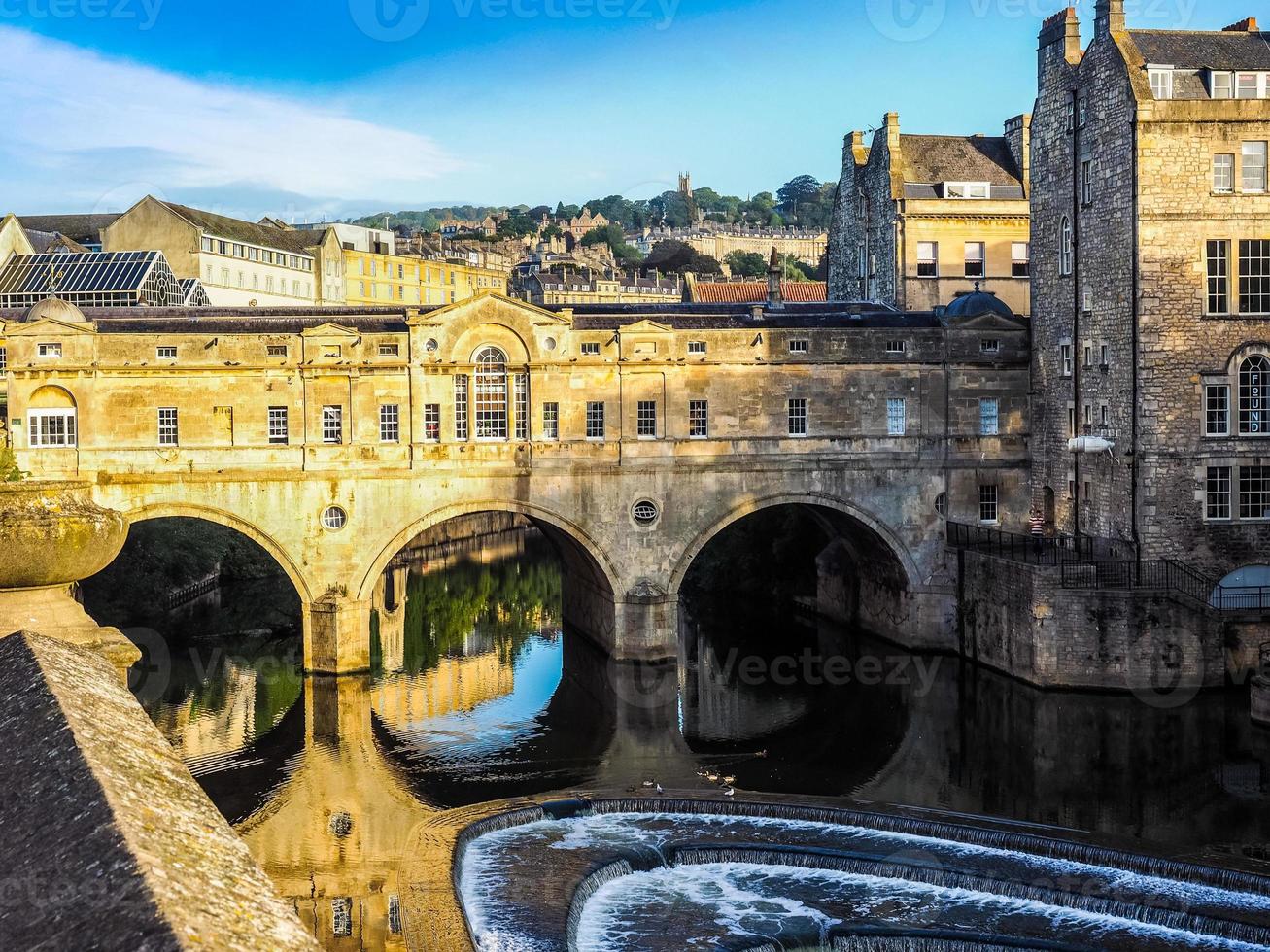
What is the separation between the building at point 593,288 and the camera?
11144 cm

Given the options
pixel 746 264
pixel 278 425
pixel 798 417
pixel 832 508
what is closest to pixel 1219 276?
pixel 798 417

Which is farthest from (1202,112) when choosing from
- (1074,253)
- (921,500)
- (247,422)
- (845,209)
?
(247,422)

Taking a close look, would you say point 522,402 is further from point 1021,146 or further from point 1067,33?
point 1021,146

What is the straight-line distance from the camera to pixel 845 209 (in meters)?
59.4

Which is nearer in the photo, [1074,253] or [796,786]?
[796,786]

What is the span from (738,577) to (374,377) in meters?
19.9

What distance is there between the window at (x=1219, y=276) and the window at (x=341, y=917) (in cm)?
2737

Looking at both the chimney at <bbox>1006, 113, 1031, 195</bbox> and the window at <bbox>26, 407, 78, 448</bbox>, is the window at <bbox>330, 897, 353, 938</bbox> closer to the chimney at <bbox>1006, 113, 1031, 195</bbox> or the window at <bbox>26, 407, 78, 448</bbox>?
the window at <bbox>26, 407, 78, 448</bbox>

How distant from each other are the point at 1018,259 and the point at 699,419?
1815 centimetres

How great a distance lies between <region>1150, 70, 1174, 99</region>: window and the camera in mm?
37312

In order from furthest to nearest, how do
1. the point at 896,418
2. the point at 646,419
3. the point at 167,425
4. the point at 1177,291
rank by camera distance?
the point at 896,418 < the point at 646,419 < the point at 167,425 < the point at 1177,291

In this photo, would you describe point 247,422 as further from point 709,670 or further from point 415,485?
point 709,670

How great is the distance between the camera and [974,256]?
52.1 m

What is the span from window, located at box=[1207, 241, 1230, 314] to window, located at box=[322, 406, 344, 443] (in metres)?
24.4
